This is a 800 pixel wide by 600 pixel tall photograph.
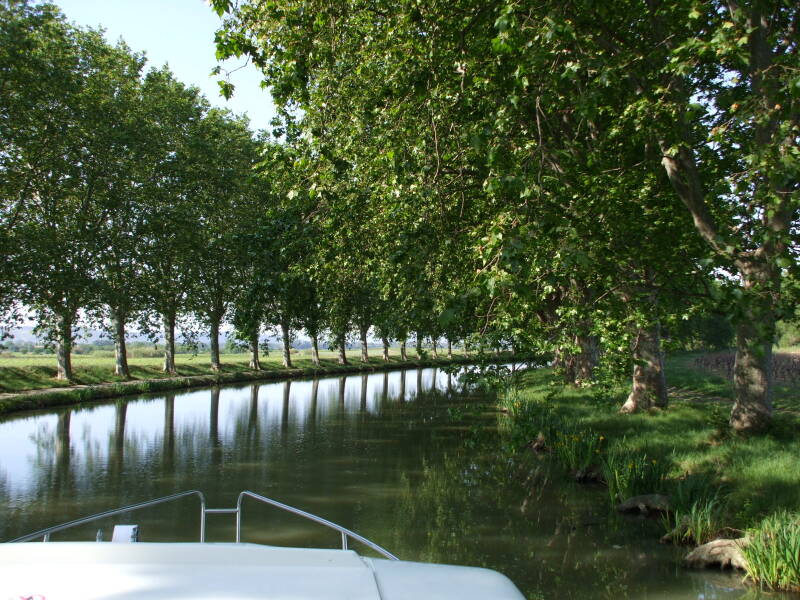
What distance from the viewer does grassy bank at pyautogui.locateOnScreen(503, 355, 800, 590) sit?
858 centimetres

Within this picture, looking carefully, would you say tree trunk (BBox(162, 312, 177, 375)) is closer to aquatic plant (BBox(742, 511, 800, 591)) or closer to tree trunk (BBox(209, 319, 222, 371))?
tree trunk (BBox(209, 319, 222, 371))

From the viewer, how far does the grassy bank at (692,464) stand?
28.1 ft

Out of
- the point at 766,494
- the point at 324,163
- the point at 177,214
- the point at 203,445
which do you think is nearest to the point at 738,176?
the point at 766,494

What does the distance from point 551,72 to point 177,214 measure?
30005 millimetres

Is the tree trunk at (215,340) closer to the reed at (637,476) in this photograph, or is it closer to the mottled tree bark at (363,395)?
the mottled tree bark at (363,395)

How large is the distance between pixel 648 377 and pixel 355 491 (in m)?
8.70

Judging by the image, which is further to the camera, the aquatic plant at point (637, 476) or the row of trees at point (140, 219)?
the row of trees at point (140, 219)

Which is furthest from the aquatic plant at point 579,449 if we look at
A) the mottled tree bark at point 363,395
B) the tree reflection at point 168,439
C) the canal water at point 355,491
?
the mottled tree bark at point 363,395

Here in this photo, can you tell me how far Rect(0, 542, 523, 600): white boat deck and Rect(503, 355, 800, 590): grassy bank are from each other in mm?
6654

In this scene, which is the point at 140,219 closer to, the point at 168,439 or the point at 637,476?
the point at 168,439

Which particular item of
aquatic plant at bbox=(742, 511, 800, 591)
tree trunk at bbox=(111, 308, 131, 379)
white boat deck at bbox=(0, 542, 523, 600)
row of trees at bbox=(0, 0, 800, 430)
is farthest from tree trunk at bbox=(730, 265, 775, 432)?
tree trunk at bbox=(111, 308, 131, 379)

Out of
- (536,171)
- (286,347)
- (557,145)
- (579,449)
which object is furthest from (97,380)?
(536,171)

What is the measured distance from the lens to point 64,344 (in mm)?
28906

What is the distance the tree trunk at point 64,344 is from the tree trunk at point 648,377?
23236 millimetres
